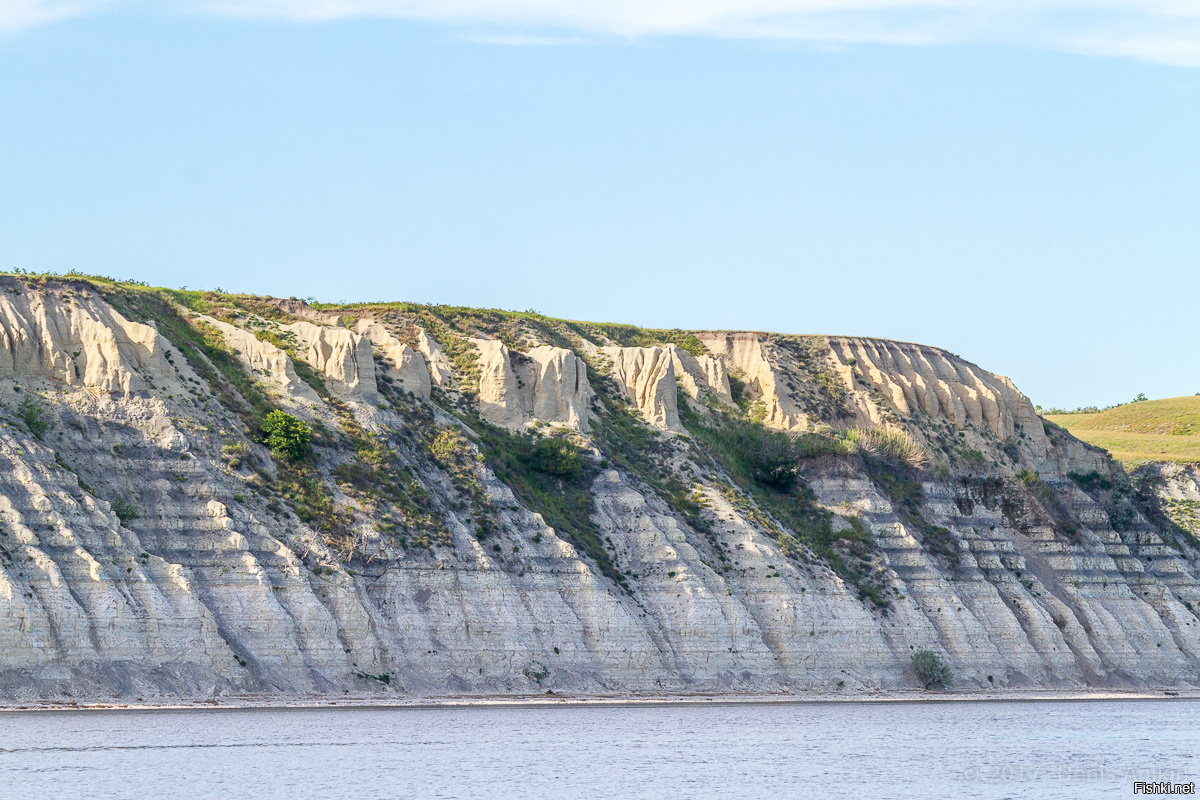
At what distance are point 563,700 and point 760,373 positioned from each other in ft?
123

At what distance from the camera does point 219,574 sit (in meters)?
65.9

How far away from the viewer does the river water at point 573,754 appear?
49.8 meters

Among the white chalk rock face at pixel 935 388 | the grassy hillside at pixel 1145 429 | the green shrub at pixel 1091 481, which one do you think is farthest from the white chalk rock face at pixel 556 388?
the grassy hillside at pixel 1145 429

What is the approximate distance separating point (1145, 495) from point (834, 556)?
29.0m

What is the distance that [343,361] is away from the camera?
80.3m

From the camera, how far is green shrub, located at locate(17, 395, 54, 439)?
220ft

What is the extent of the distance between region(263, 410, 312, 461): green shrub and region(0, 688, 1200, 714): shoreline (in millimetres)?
12280

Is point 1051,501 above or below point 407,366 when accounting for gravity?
below

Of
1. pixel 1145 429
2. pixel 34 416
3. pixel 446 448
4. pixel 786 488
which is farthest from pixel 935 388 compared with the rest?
pixel 34 416

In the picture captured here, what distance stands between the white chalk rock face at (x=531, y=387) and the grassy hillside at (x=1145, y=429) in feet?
152

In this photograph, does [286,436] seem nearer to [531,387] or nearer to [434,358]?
[434,358]

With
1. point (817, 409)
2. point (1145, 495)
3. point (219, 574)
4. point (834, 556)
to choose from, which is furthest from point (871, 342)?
point (219, 574)

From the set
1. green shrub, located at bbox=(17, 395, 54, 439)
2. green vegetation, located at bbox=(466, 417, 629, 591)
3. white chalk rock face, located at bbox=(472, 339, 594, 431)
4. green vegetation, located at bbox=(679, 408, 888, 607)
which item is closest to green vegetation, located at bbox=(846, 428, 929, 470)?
green vegetation, located at bbox=(679, 408, 888, 607)

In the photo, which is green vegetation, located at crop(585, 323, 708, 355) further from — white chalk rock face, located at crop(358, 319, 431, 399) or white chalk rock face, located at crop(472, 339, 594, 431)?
white chalk rock face, located at crop(358, 319, 431, 399)
